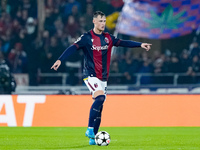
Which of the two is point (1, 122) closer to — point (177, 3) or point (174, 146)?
point (174, 146)

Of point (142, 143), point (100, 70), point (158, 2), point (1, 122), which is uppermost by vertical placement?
point (158, 2)

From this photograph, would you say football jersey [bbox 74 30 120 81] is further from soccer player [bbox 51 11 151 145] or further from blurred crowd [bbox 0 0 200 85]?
blurred crowd [bbox 0 0 200 85]

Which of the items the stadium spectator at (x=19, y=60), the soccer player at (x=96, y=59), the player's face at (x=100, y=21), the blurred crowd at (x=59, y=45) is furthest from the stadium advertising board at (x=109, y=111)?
the player's face at (x=100, y=21)

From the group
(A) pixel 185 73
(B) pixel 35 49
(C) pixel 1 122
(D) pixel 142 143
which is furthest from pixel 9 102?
(A) pixel 185 73

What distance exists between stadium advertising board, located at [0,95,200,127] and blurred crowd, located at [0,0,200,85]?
138 inches

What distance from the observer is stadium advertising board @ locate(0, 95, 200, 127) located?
40.4 ft

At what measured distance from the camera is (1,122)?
40.4 feet

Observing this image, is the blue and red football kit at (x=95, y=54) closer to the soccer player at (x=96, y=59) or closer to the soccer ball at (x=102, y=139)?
the soccer player at (x=96, y=59)

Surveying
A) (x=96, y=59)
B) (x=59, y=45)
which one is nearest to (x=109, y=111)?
(x=59, y=45)

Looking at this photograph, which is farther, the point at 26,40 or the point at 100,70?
A: the point at 26,40

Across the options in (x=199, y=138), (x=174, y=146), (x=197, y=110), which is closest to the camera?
(x=174, y=146)

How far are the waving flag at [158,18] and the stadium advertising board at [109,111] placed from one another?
441cm

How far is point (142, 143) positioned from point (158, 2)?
367 inches

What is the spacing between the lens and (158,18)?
1661 cm
